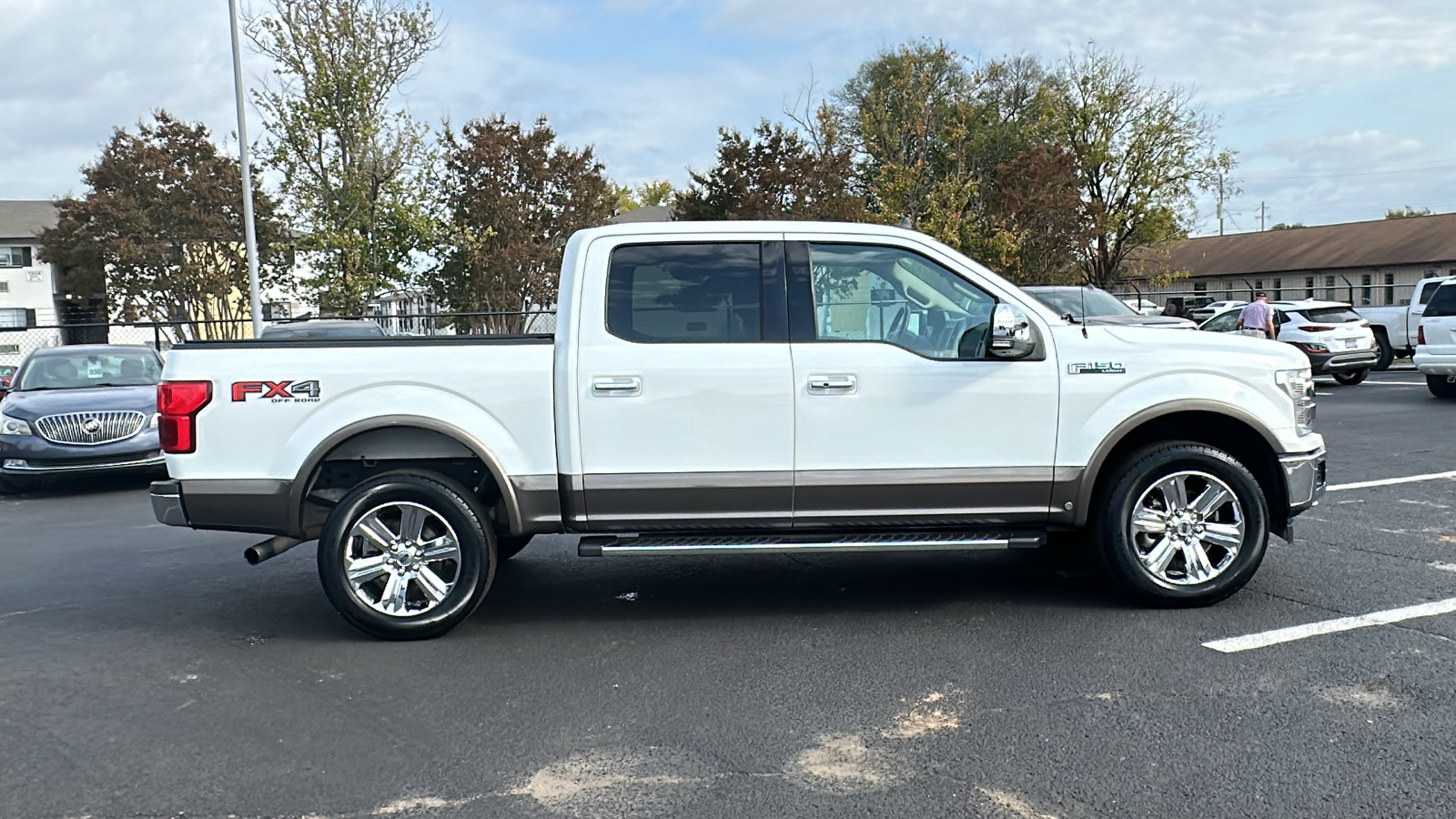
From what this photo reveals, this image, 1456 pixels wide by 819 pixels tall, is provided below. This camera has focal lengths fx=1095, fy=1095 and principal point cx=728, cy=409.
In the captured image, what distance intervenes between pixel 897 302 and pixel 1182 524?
1.81 metres

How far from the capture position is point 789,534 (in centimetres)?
552

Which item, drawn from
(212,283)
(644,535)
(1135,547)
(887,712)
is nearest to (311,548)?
(644,535)

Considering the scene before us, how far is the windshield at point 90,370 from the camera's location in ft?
38.1

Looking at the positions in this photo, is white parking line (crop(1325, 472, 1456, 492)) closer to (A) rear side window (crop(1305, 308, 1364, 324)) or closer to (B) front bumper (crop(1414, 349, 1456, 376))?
(B) front bumper (crop(1414, 349, 1456, 376))

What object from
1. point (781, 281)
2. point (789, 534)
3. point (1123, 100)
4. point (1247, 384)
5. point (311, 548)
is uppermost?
point (1123, 100)

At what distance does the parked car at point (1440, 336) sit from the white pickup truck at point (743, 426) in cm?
1170

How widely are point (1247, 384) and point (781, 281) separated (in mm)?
2403

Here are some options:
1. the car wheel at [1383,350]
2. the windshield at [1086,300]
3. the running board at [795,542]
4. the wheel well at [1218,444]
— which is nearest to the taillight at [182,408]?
the running board at [795,542]

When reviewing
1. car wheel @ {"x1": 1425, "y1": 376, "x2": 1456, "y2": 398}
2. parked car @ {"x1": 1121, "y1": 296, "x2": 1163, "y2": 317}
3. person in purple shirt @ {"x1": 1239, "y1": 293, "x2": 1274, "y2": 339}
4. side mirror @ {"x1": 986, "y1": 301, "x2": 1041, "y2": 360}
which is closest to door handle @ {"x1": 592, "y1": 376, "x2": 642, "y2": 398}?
side mirror @ {"x1": 986, "y1": 301, "x2": 1041, "y2": 360}

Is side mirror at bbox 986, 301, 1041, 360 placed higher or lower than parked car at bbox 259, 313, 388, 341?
lower

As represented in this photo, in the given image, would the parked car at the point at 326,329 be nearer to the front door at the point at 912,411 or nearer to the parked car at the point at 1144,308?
the front door at the point at 912,411

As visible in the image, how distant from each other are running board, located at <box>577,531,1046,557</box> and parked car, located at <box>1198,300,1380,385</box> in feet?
49.5

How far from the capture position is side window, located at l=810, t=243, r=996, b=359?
549cm

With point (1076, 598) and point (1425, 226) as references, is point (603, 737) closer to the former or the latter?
point (1076, 598)
